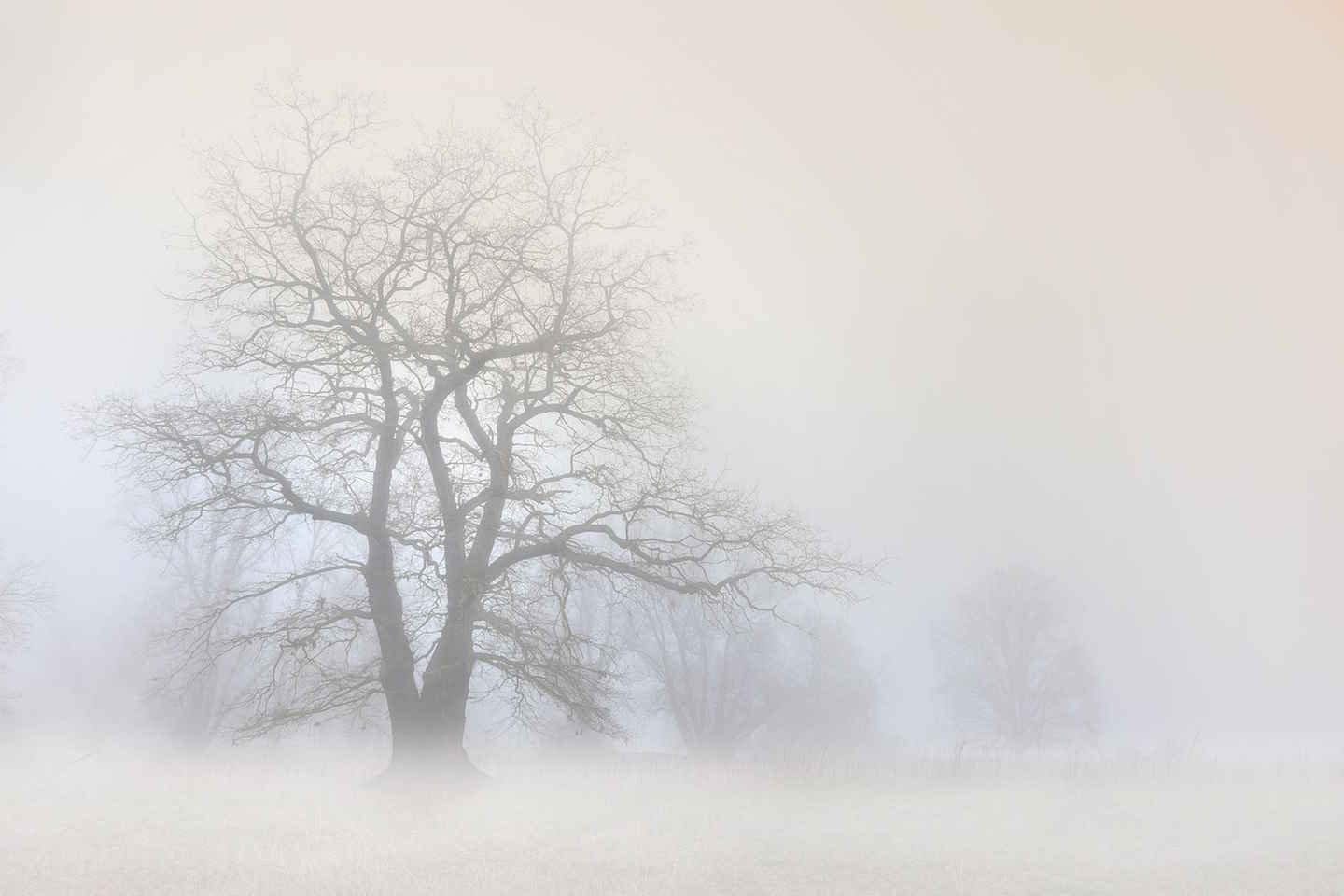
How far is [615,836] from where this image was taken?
940 cm

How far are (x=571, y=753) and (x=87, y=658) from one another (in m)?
6.82

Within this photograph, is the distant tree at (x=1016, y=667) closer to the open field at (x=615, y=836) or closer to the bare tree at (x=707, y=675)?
the bare tree at (x=707, y=675)

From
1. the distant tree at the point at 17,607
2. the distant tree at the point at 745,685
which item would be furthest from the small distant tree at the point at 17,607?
the distant tree at the point at 745,685

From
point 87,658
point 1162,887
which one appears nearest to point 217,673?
point 87,658

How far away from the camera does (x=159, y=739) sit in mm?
12062

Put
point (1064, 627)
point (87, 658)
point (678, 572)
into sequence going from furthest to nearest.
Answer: point (1064, 627)
point (87, 658)
point (678, 572)

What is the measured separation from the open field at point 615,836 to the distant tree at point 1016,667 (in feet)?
10.9

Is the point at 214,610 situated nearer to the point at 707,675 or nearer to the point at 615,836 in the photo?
the point at 615,836

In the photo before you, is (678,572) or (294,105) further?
(294,105)

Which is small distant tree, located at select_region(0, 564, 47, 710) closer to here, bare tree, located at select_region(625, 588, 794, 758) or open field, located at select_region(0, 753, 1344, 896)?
open field, located at select_region(0, 753, 1344, 896)

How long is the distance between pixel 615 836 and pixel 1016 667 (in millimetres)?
9458

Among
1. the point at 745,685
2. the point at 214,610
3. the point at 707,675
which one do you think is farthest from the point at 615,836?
the point at 745,685

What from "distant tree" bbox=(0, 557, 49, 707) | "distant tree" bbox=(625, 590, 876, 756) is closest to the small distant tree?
"distant tree" bbox=(0, 557, 49, 707)

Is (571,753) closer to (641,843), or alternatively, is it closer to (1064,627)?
(641,843)
